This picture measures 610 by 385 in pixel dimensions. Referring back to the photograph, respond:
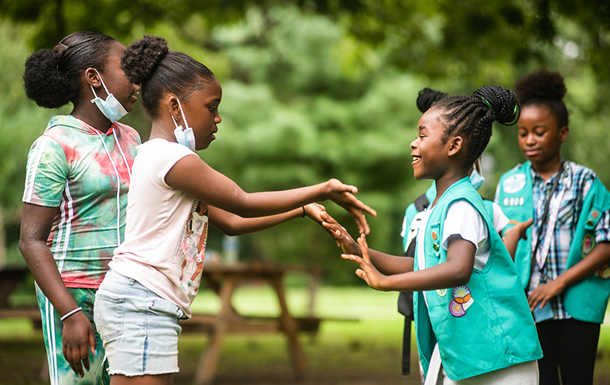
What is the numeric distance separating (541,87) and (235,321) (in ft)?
11.8

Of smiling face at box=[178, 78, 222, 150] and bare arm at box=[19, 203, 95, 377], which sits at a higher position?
smiling face at box=[178, 78, 222, 150]

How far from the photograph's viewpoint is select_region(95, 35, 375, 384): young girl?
201 centimetres

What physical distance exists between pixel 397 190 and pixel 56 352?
16.3 metres

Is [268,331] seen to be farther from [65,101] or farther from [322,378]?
[65,101]

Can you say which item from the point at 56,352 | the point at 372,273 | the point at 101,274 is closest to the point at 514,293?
the point at 372,273

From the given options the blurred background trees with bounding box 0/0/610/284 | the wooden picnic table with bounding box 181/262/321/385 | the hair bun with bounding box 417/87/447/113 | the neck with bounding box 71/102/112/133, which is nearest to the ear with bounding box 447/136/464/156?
the hair bun with bounding box 417/87/447/113

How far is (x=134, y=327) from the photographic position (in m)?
2.01

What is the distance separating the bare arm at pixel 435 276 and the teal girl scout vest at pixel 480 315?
141mm

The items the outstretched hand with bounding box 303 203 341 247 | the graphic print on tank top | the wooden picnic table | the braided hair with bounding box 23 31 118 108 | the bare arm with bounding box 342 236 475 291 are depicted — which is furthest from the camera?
the wooden picnic table

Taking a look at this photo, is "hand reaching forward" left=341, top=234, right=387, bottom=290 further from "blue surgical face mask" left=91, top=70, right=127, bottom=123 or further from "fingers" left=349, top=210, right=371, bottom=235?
"blue surgical face mask" left=91, top=70, right=127, bottom=123

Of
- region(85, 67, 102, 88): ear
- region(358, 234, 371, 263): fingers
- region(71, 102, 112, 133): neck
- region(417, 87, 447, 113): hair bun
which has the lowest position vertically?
region(358, 234, 371, 263): fingers

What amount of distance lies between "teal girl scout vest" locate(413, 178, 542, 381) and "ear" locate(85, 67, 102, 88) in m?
1.42

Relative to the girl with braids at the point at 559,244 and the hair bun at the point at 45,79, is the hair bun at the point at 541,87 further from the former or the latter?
the hair bun at the point at 45,79

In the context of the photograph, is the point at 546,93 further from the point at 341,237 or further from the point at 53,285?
the point at 53,285
